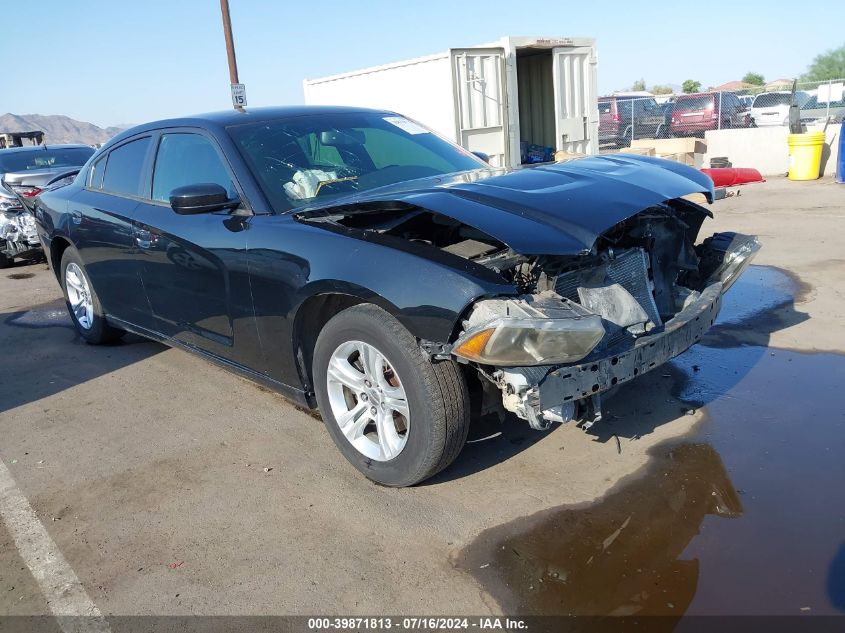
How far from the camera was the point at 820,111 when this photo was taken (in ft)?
57.9

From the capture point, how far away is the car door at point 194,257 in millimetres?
3725

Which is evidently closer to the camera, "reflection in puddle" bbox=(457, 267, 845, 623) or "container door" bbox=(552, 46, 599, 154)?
"reflection in puddle" bbox=(457, 267, 845, 623)

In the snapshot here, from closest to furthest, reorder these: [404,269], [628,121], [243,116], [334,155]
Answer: [404,269] < [334,155] < [243,116] < [628,121]

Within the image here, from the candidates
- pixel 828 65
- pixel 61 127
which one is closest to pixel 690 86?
pixel 828 65

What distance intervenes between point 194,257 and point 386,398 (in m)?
1.54

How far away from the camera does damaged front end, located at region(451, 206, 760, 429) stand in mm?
2660

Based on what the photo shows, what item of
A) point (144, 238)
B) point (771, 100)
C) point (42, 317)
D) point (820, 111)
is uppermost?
point (771, 100)

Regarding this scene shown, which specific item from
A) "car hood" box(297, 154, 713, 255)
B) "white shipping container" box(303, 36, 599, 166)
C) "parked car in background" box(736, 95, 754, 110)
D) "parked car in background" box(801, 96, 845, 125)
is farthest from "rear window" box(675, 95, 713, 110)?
"car hood" box(297, 154, 713, 255)

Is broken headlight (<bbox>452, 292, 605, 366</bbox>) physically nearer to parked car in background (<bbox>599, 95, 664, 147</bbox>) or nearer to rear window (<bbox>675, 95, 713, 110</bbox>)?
parked car in background (<bbox>599, 95, 664, 147</bbox>)

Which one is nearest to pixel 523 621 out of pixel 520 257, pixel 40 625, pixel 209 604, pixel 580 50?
pixel 209 604

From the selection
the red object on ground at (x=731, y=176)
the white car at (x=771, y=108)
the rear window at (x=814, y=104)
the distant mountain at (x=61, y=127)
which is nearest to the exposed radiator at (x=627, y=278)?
the red object on ground at (x=731, y=176)

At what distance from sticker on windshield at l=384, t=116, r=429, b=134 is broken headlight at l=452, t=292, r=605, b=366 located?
7.49 ft

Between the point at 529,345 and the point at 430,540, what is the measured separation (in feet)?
3.09

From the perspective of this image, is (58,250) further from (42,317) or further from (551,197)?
(551,197)
